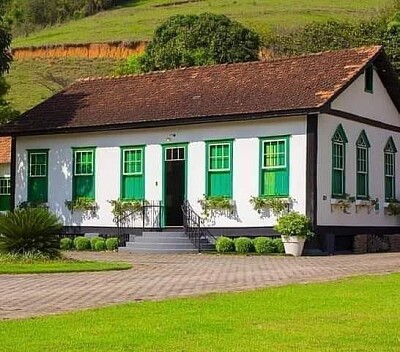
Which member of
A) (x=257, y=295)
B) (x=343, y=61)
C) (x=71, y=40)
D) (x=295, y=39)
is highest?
(x=71, y=40)

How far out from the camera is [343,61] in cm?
2747

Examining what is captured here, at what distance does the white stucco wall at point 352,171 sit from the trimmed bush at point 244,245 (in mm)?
2006

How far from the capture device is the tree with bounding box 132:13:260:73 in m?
48.7

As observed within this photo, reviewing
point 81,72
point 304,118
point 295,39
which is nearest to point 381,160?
point 304,118

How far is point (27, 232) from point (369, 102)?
12.4 m

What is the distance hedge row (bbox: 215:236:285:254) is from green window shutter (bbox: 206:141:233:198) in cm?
153

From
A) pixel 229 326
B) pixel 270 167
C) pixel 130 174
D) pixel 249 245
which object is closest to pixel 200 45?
pixel 130 174

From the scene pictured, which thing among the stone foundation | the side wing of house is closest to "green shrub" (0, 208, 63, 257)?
the side wing of house

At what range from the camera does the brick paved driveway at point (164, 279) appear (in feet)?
41.6

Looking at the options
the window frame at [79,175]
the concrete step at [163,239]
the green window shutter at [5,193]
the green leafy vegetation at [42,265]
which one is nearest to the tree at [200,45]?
the green window shutter at [5,193]

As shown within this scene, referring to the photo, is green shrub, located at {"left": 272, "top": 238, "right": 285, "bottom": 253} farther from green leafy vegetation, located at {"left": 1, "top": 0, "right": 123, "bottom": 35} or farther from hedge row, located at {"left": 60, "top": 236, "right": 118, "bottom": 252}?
green leafy vegetation, located at {"left": 1, "top": 0, "right": 123, "bottom": 35}

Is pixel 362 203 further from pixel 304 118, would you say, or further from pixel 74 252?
pixel 74 252

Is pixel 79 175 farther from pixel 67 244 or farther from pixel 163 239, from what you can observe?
pixel 163 239

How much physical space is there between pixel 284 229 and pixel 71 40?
6623 centimetres
